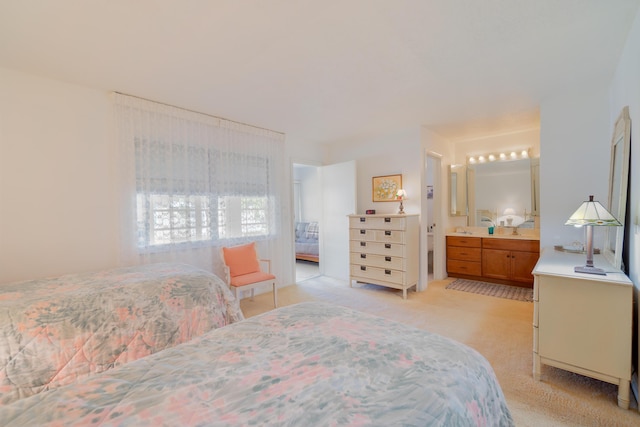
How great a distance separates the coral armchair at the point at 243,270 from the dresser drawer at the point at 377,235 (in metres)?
1.54

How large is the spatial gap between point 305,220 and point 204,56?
18.2 feet

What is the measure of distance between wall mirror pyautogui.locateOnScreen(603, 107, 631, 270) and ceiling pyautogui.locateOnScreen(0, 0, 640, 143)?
2.15 feet

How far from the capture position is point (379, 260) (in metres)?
4.14

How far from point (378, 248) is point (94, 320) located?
3.33 metres

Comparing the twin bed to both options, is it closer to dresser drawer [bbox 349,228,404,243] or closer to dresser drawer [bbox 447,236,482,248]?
dresser drawer [bbox 349,228,404,243]

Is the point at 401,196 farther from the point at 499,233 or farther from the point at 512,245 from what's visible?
the point at 499,233

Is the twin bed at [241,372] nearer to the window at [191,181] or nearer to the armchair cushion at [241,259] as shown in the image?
the window at [191,181]

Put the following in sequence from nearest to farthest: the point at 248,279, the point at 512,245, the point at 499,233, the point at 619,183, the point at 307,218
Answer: the point at 619,183 → the point at 248,279 → the point at 512,245 → the point at 499,233 → the point at 307,218

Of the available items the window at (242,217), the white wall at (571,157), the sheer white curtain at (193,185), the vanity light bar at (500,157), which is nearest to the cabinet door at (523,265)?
the white wall at (571,157)

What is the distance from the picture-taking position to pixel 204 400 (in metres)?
0.83

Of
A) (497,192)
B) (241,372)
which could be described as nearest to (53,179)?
(241,372)

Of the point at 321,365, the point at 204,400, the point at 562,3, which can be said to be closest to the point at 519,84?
the point at 562,3

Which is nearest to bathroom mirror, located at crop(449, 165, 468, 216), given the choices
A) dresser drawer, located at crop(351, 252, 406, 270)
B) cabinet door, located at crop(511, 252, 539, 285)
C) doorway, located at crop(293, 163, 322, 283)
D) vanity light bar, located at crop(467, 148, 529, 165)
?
vanity light bar, located at crop(467, 148, 529, 165)

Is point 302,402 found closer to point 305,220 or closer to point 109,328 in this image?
point 109,328
